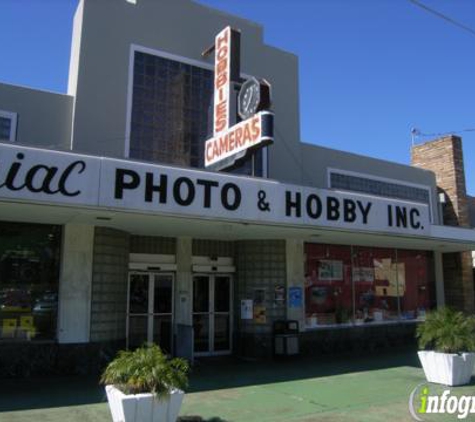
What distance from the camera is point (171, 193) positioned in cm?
1030

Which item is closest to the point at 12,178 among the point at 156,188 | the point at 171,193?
the point at 156,188

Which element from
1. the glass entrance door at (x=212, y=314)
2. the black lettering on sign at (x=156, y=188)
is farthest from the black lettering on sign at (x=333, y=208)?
the black lettering on sign at (x=156, y=188)

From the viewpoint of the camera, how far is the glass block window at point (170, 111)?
1362cm

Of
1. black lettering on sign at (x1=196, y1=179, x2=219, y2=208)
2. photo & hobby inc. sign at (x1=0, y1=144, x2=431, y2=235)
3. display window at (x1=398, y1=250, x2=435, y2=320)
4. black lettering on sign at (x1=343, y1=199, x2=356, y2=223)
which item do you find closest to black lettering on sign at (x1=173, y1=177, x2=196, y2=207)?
photo & hobby inc. sign at (x1=0, y1=144, x2=431, y2=235)

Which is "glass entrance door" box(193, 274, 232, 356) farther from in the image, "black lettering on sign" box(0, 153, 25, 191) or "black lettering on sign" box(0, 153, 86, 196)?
"black lettering on sign" box(0, 153, 25, 191)

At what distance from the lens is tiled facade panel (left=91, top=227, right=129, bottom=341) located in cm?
1201

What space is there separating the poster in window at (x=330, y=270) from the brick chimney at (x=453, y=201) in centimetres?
599

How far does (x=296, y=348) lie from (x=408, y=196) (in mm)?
8635

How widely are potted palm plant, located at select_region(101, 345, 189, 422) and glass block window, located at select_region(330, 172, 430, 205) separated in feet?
39.3

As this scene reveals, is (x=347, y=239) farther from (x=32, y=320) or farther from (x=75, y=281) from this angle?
(x=32, y=320)

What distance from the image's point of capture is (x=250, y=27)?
15.8 m

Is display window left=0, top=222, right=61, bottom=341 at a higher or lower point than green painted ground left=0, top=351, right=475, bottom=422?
higher

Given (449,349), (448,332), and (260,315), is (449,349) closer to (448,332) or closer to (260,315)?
(448,332)

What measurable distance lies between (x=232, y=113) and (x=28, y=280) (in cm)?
607
